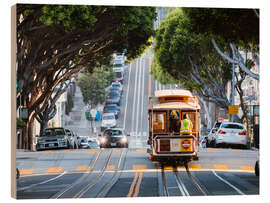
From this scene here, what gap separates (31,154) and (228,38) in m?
6.26

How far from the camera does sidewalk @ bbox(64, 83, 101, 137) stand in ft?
50.8

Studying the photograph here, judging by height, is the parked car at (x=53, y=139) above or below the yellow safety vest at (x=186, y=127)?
below

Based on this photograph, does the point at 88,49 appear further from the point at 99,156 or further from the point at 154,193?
the point at 154,193

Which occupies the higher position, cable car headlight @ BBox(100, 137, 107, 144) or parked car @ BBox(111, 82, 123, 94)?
parked car @ BBox(111, 82, 123, 94)

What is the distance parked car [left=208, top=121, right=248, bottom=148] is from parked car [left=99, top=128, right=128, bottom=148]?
2.42 m

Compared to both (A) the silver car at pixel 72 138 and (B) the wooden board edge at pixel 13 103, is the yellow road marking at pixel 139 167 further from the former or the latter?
(B) the wooden board edge at pixel 13 103

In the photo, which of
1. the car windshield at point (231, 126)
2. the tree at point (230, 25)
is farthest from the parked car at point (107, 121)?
the tree at point (230, 25)

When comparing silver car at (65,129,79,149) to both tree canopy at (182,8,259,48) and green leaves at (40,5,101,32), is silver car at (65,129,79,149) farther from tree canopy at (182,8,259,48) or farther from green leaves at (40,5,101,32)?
tree canopy at (182,8,259,48)

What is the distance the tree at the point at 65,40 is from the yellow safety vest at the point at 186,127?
7.94 ft

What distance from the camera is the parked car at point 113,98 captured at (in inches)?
631

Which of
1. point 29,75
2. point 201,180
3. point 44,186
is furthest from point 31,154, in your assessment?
point 201,180

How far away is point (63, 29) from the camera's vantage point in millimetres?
15758

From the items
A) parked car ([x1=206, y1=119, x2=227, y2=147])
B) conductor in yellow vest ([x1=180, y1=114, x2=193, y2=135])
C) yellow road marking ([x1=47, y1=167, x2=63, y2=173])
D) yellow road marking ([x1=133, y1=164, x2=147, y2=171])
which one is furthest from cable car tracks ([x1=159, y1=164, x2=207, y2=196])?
yellow road marking ([x1=47, y1=167, x2=63, y2=173])

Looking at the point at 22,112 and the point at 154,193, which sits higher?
the point at 22,112
